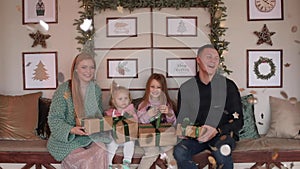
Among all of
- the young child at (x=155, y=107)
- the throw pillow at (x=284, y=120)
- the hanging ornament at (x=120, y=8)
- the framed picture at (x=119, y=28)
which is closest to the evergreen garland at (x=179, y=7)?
the hanging ornament at (x=120, y=8)

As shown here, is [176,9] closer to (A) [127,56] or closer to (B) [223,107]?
(A) [127,56]

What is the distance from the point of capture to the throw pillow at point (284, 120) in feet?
13.6

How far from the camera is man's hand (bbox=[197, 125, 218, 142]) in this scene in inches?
147

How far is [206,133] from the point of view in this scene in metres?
3.74

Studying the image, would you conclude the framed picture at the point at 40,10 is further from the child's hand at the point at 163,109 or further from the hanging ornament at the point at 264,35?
the hanging ornament at the point at 264,35

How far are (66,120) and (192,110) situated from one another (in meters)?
1.08

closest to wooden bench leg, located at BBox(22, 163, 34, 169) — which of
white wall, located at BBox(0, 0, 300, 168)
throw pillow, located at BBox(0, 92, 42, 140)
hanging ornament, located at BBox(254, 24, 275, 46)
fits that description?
throw pillow, located at BBox(0, 92, 42, 140)

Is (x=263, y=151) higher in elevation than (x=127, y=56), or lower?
lower

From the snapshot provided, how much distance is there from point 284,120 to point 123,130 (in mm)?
1525

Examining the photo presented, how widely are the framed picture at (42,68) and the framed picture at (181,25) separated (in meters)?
1.19

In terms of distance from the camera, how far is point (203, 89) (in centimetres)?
396

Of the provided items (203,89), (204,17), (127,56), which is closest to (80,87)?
(127,56)

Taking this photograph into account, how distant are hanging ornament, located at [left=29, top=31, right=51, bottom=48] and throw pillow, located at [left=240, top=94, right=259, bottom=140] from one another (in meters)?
2.05

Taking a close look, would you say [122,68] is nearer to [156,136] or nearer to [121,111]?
[121,111]
